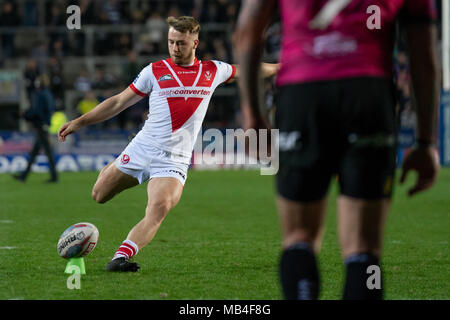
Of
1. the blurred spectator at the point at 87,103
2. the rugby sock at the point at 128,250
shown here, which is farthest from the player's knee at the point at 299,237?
the blurred spectator at the point at 87,103

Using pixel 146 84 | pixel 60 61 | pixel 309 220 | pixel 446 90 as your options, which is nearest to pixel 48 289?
pixel 146 84

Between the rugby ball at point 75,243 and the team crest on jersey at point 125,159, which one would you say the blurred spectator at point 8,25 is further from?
the rugby ball at point 75,243

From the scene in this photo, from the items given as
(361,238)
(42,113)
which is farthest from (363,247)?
(42,113)

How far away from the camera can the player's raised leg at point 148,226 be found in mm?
6172

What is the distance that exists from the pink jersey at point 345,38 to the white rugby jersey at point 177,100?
3502mm

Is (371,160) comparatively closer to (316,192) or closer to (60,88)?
(316,192)

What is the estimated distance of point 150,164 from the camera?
652cm

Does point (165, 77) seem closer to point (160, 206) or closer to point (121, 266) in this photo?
point (160, 206)

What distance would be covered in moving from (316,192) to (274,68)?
390 cm

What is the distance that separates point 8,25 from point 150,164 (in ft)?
62.6

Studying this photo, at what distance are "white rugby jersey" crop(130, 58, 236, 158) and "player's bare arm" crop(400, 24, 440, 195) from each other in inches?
141
